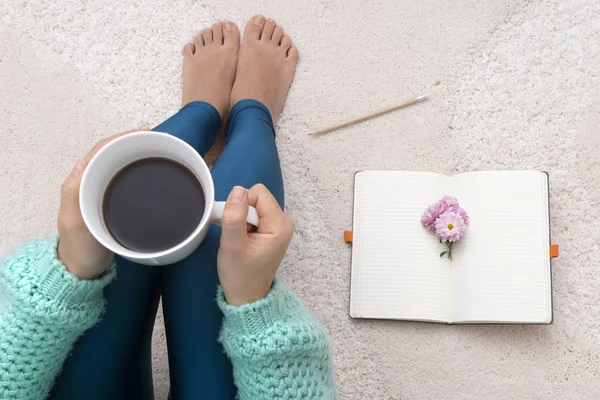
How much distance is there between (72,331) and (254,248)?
22 cm

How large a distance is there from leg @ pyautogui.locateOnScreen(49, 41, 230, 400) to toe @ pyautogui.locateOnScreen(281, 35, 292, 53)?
450 mm

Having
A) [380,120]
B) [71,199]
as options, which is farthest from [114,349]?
[380,120]

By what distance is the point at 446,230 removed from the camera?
81 cm

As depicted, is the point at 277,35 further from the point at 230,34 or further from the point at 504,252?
the point at 504,252

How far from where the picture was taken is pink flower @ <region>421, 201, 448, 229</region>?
0.81 metres

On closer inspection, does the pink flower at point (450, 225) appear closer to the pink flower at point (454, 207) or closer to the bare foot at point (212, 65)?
the pink flower at point (454, 207)

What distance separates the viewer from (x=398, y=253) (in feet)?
2.71

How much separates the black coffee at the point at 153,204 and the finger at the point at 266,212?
1.9 inches

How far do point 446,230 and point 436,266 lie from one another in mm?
61

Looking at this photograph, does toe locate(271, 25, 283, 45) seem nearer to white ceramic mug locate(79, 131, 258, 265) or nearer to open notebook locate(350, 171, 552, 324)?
open notebook locate(350, 171, 552, 324)

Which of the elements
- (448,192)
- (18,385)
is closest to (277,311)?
(18,385)

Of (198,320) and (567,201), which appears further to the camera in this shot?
(567,201)

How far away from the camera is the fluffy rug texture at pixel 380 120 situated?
83 centimetres

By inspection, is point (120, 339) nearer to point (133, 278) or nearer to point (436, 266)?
point (133, 278)
